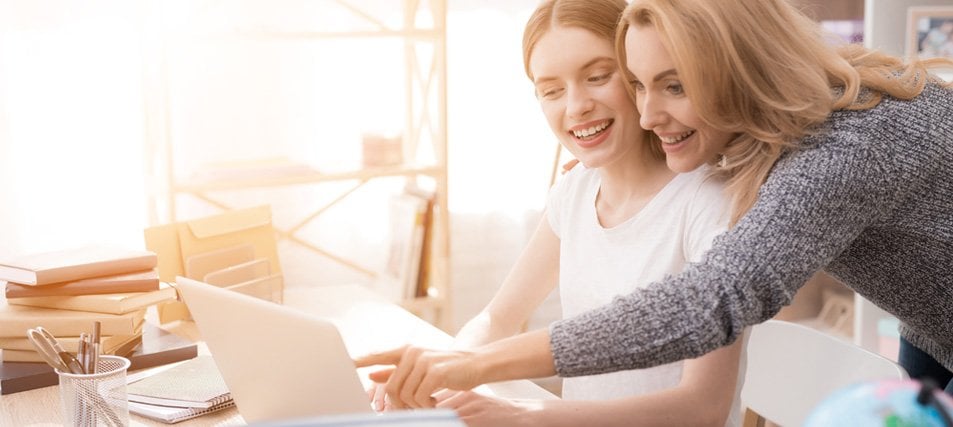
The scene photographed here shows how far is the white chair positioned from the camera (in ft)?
5.17

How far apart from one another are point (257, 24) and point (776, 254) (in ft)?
6.68

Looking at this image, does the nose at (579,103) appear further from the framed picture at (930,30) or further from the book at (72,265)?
the framed picture at (930,30)

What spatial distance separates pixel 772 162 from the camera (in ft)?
4.14

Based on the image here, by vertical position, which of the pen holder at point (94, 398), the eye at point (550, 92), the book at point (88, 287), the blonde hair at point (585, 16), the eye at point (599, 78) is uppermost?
the blonde hair at point (585, 16)

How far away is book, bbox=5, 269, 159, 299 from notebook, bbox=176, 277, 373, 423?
1.70 ft

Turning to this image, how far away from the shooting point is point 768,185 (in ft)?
4.02

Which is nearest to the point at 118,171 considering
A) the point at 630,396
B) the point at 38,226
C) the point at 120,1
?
the point at 38,226

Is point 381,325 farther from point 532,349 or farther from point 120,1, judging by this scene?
point 120,1

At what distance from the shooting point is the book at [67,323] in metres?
1.62

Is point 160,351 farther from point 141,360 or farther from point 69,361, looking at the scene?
point 69,361

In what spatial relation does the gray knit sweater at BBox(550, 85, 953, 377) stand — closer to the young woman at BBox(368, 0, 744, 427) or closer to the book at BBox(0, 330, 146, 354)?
the young woman at BBox(368, 0, 744, 427)

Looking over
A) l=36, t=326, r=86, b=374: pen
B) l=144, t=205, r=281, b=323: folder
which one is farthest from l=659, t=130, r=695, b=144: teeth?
l=144, t=205, r=281, b=323: folder

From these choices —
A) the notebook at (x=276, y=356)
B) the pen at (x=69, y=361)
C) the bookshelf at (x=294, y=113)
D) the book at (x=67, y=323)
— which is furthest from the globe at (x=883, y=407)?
the bookshelf at (x=294, y=113)

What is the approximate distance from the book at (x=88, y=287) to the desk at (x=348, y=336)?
161 mm
